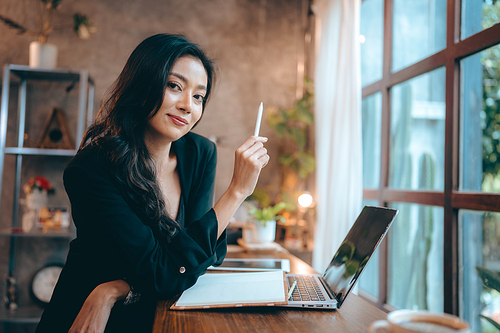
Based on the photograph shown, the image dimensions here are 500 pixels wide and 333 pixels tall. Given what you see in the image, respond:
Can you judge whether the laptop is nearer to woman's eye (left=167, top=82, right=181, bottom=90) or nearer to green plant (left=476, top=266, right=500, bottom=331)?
green plant (left=476, top=266, right=500, bottom=331)

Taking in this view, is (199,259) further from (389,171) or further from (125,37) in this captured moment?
(125,37)

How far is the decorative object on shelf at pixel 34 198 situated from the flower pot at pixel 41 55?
0.78 metres

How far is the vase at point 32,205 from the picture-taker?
241 cm

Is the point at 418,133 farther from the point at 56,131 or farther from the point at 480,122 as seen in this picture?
the point at 56,131

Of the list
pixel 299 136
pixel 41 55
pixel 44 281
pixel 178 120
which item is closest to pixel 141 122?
pixel 178 120

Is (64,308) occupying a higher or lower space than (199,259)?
lower

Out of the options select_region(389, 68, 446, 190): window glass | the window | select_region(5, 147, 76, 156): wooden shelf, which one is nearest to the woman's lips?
the window

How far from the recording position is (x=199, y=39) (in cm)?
286

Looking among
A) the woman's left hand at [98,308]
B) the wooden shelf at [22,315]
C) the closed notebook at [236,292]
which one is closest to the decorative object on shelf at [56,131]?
the wooden shelf at [22,315]

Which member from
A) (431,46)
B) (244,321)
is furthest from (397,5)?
(244,321)

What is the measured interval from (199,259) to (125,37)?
2.42m

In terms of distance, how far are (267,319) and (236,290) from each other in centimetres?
15

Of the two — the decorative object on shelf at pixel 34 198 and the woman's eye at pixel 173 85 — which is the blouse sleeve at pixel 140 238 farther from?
the decorative object on shelf at pixel 34 198

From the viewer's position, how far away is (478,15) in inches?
51.6
